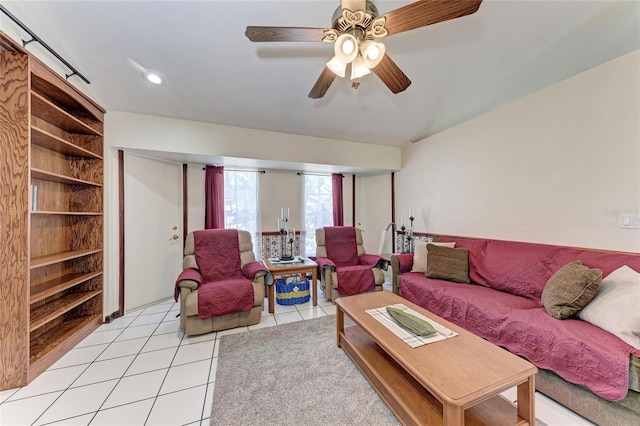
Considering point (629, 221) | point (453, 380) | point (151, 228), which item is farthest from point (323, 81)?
point (151, 228)

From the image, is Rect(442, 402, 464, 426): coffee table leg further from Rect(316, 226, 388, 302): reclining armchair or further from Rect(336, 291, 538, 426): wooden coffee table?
Rect(316, 226, 388, 302): reclining armchair

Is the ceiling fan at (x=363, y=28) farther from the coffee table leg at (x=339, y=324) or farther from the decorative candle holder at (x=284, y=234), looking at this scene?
the decorative candle holder at (x=284, y=234)

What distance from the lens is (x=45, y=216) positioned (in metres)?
2.25

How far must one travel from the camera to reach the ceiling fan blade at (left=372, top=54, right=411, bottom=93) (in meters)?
1.58

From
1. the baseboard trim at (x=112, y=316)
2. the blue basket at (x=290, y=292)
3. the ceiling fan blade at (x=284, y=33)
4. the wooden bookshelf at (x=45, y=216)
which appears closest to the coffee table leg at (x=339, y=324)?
the blue basket at (x=290, y=292)

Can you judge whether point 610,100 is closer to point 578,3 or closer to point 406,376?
point 578,3

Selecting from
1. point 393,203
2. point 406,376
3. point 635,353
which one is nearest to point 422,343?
point 406,376

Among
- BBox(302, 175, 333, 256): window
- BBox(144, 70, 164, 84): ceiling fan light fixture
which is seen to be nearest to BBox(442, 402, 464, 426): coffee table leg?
BBox(144, 70, 164, 84): ceiling fan light fixture

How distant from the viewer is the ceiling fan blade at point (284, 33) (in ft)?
4.36

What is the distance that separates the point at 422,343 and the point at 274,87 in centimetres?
267

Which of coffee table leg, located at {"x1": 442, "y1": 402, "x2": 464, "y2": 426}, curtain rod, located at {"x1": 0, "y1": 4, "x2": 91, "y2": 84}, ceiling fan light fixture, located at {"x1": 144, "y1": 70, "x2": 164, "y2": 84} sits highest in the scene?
ceiling fan light fixture, located at {"x1": 144, "y1": 70, "x2": 164, "y2": 84}

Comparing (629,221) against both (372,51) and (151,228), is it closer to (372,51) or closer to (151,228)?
(372,51)

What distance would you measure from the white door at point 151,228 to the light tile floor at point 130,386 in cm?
69

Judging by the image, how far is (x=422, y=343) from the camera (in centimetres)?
142
